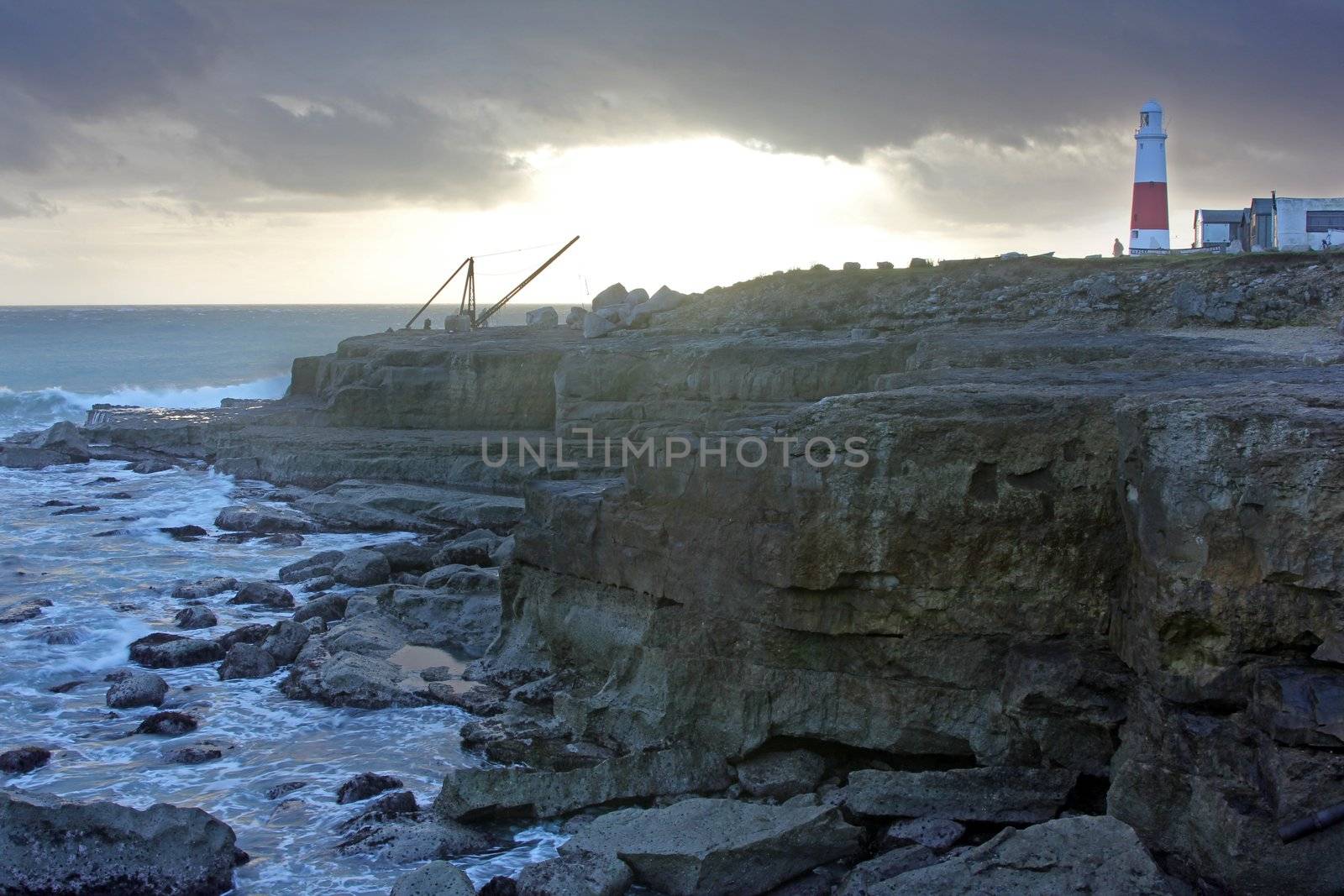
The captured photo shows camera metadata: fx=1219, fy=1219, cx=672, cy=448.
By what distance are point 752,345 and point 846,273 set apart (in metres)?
6.01

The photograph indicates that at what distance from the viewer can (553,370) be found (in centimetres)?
2930

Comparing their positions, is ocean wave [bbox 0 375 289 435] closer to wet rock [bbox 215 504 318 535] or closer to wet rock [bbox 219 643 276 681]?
wet rock [bbox 215 504 318 535]

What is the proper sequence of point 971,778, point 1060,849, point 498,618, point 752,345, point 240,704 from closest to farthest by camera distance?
1. point 1060,849
2. point 971,778
3. point 240,704
4. point 498,618
5. point 752,345

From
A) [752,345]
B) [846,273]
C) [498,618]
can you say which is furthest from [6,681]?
[846,273]

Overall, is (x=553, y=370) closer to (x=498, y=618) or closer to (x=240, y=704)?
(x=498, y=618)

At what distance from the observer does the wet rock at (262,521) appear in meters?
22.9

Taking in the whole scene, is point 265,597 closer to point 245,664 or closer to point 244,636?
point 244,636

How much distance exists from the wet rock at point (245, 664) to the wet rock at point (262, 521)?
28.2ft

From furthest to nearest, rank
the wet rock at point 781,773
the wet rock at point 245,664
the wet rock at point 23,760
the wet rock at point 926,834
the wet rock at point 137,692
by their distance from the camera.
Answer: the wet rock at point 245,664 → the wet rock at point 137,692 → the wet rock at point 23,760 → the wet rock at point 781,773 → the wet rock at point 926,834

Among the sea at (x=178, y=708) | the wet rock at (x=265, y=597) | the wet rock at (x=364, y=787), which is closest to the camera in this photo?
the sea at (x=178, y=708)

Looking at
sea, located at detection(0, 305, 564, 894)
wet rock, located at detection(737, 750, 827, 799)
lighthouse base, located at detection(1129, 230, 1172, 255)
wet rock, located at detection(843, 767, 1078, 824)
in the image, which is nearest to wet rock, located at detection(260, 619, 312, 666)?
sea, located at detection(0, 305, 564, 894)

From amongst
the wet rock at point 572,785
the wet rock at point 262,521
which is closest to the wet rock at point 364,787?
the wet rock at point 572,785

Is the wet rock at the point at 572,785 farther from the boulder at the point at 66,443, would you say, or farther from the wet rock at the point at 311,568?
the boulder at the point at 66,443

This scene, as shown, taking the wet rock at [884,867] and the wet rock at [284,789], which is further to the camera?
the wet rock at [284,789]
